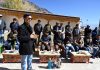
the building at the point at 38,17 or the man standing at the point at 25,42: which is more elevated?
the building at the point at 38,17

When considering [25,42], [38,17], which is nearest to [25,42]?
[25,42]

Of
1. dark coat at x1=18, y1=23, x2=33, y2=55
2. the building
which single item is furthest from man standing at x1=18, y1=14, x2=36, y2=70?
A: the building

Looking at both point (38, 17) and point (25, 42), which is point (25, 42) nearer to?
point (25, 42)

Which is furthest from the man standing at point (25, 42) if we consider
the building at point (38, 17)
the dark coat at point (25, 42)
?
the building at point (38, 17)

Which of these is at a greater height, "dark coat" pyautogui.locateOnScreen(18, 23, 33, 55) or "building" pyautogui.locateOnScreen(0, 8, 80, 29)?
"building" pyautogui.locateOnScreen(0, 8, 80, 29)

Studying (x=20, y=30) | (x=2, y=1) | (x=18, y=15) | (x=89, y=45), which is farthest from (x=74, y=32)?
(x=2, y=1)

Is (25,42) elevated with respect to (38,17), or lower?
lower

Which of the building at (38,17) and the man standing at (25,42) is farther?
the building at (38,17)

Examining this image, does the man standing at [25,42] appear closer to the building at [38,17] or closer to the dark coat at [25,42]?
the dark coat at [25,42]

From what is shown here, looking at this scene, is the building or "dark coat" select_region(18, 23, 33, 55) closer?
"dark coat" select_region(18, 23, 33, 55)

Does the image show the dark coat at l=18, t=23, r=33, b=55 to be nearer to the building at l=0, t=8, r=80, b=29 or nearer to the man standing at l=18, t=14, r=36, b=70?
the man standing at l=18, t=14, r=36, b=70

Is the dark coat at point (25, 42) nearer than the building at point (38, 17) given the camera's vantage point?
Yes

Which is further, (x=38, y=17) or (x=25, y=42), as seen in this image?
(x=38, y=17)

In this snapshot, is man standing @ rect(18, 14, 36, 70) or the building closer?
man standing @ rect(18, 14, 36, 70)
